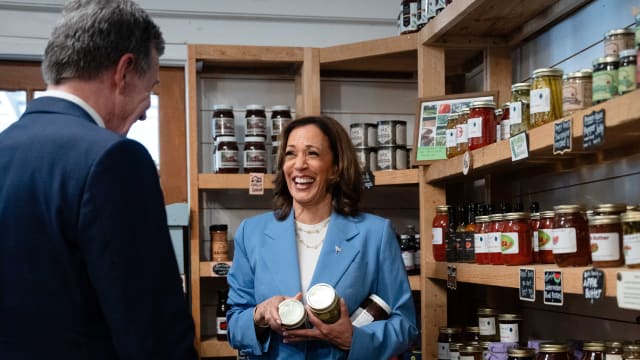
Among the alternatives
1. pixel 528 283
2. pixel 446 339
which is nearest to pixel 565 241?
pixel 528 283

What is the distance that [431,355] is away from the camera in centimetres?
318

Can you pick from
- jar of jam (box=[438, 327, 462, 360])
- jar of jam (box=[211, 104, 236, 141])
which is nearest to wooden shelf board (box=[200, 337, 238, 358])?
jar of jam (box=[211, 104, 236, 141])

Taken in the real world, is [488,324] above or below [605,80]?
below

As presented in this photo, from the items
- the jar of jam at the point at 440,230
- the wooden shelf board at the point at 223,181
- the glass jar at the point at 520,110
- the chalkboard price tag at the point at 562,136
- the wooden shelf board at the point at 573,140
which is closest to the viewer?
the wooden shelf board at the point at 573,140

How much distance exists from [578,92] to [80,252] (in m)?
1.28

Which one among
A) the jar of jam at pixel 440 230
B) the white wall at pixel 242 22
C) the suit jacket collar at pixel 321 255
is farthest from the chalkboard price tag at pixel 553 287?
the white wall at pixel 242 22

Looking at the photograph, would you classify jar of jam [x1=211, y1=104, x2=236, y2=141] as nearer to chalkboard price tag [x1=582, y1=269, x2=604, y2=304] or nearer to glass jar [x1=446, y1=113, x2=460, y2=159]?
glass jar [x1=446, y1=113, x2=460, y2=159]

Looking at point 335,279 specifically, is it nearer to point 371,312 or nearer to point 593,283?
point 371,312

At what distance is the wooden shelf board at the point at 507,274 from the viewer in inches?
68.9

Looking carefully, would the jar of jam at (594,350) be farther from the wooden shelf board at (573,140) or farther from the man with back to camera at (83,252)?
the man with back to camera at (83,252)

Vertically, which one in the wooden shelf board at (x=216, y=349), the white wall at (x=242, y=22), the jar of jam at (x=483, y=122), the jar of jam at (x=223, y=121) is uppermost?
the white wall at (x=242, y=22)

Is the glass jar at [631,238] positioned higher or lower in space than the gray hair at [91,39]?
lower

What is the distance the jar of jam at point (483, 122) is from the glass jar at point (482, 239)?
251 millimetres

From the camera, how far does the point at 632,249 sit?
171cm
